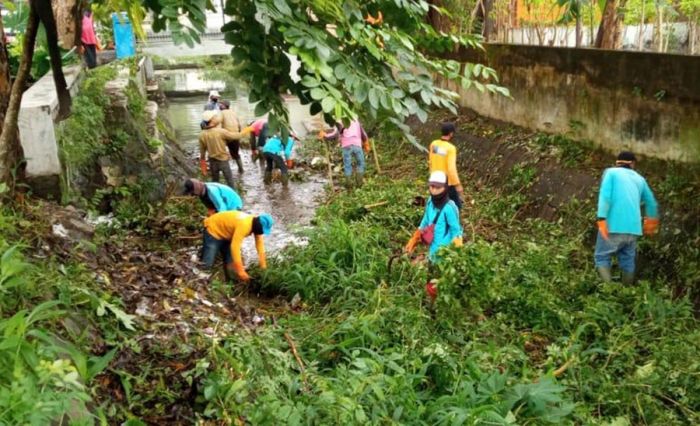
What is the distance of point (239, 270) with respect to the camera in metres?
7.22

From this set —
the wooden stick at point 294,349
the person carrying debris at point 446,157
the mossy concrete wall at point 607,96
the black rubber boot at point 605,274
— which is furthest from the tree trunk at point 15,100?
the mossy concrete wall at point 607,96

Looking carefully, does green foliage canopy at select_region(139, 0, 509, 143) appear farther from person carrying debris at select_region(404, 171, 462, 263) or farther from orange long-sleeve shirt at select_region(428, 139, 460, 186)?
orange long-sleeve shirt at select_region(428, 139, 460, 186)

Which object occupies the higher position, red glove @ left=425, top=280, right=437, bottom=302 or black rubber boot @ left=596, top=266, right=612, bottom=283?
red glove @ left=425, top=280, right=437, bottom=302

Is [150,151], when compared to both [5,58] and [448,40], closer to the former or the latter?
[5,58]

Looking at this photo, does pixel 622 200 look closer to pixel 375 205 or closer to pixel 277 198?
pixel 375 205

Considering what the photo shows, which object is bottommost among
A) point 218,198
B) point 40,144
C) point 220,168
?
point 220,168

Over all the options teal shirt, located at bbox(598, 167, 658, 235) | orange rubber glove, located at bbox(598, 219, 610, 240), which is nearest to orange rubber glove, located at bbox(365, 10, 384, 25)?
teal shirt, located at bbox(598, 167, 658, 235)

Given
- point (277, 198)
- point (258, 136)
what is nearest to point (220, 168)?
point (277, 198)

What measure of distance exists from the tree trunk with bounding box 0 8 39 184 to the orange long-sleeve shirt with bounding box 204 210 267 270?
235 cm

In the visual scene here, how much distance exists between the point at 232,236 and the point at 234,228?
0.11 metres

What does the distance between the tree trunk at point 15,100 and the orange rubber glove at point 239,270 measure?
2602 millimetres

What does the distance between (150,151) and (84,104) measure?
124 centimetres

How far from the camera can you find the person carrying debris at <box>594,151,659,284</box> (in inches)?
260

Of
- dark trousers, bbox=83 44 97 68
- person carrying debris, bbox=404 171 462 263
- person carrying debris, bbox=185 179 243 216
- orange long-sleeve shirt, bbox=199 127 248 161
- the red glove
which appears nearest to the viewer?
the red glove
